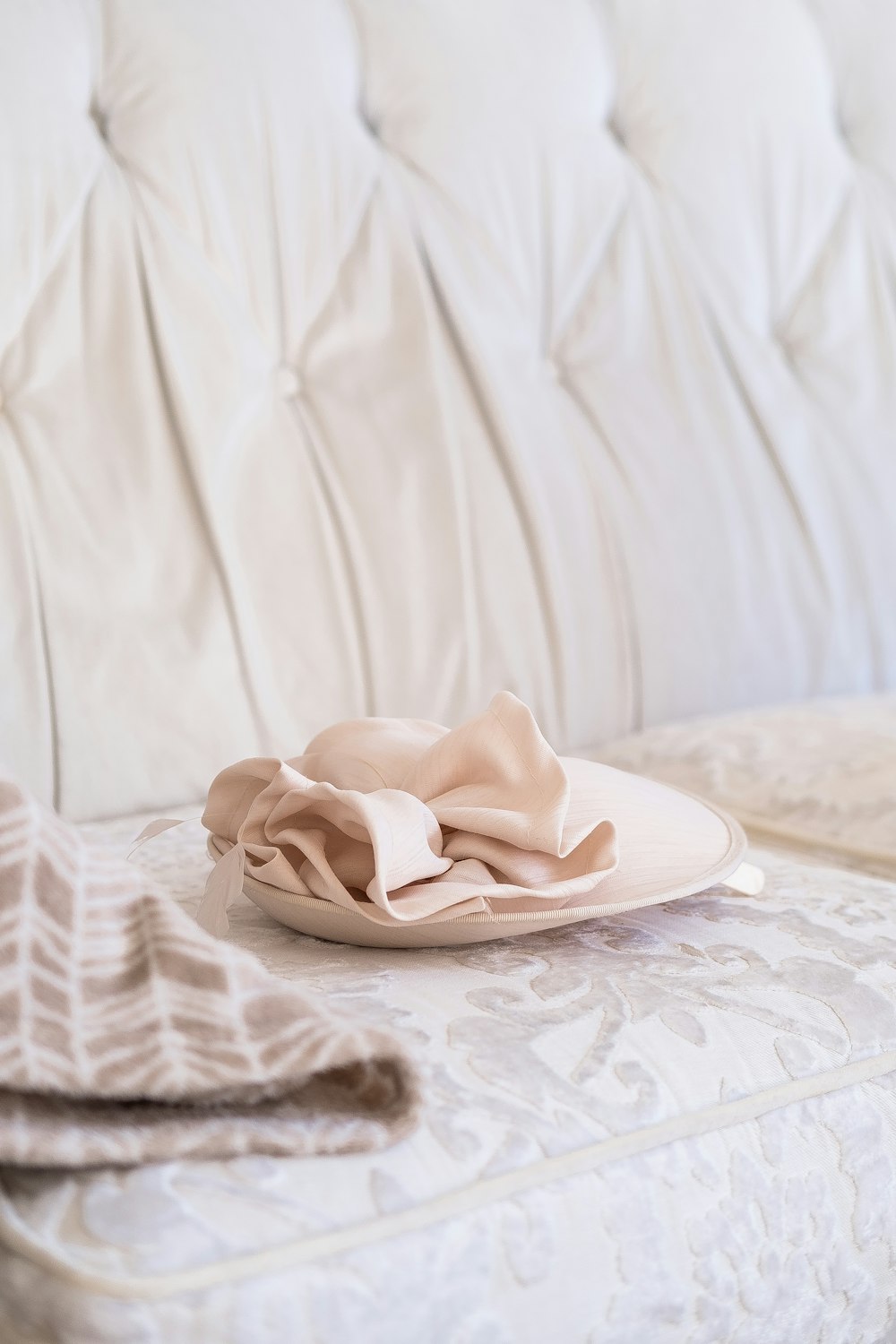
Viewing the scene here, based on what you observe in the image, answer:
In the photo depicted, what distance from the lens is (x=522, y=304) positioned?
3.72 feet

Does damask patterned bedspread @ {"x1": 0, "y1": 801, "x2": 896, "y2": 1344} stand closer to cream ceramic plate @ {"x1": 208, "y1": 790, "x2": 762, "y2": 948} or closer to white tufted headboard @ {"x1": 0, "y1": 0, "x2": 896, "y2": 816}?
cream ceramic plate @ {"x1": 208, "y1": 790, "x2": 762, "y2": 948}

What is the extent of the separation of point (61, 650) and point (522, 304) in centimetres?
56

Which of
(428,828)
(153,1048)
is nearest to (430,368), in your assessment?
(428,828)

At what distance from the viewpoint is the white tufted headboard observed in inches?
36.4

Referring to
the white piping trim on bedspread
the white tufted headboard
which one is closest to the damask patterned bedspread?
the white piping trim on bedspread

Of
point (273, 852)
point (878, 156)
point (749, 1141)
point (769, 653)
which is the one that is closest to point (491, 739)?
point (273, 852)

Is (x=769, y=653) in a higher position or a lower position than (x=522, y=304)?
lower

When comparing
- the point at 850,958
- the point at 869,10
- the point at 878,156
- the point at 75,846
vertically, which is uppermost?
the point at 869,10

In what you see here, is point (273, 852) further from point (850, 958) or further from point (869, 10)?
point (869, 10)

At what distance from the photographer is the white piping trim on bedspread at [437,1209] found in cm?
35

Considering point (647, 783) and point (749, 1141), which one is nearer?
point (749, 1141)

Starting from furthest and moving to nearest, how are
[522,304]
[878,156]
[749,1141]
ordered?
[878,156] → [522,304] → [749,1141]

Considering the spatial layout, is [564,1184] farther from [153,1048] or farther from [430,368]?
[430,368]

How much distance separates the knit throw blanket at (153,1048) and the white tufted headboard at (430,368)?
1.47 feet
